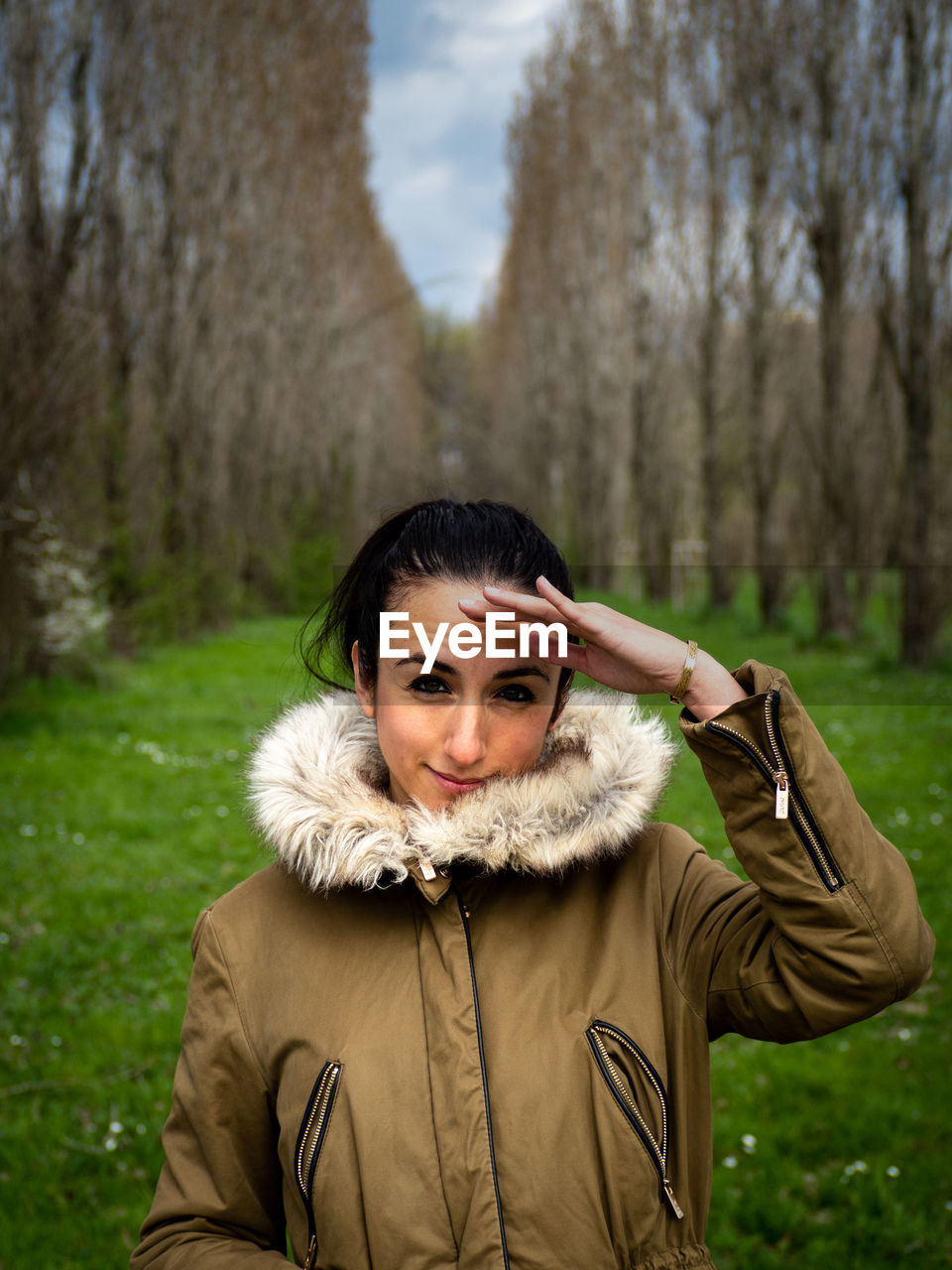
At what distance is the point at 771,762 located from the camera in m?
1.22

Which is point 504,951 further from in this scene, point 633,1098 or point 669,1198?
point 669,1198

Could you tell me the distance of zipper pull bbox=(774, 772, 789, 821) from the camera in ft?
Answer: 3.96

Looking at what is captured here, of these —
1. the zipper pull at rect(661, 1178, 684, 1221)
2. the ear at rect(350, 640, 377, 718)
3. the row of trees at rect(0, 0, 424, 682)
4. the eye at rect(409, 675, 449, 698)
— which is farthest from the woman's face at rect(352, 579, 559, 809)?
the row of trees at rect(0, 0, 424, 682)

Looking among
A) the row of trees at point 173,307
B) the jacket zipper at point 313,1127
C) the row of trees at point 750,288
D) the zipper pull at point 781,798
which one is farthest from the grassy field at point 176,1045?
the row of trees at point 173,307

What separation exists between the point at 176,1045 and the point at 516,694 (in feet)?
9.70

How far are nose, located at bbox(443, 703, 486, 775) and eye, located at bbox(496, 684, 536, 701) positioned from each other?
4 centimetres

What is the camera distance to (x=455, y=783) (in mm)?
1414

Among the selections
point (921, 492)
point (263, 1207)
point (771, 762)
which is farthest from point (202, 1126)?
point (921, 492)

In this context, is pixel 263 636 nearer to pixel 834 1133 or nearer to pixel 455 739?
pixel 834 1133

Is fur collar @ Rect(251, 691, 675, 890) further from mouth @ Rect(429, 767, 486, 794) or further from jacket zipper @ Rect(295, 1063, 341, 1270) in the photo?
jacket zipper @ Rect(295, 1063, 341, 1270)

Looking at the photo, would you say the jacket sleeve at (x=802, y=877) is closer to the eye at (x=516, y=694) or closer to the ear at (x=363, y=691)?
the eye at (x=516, y=694)

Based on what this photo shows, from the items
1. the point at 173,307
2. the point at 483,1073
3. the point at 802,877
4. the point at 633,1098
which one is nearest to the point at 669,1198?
the point at 633,1098

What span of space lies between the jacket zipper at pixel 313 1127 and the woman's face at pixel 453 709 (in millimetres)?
383

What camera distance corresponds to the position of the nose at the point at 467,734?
54.2 inches
